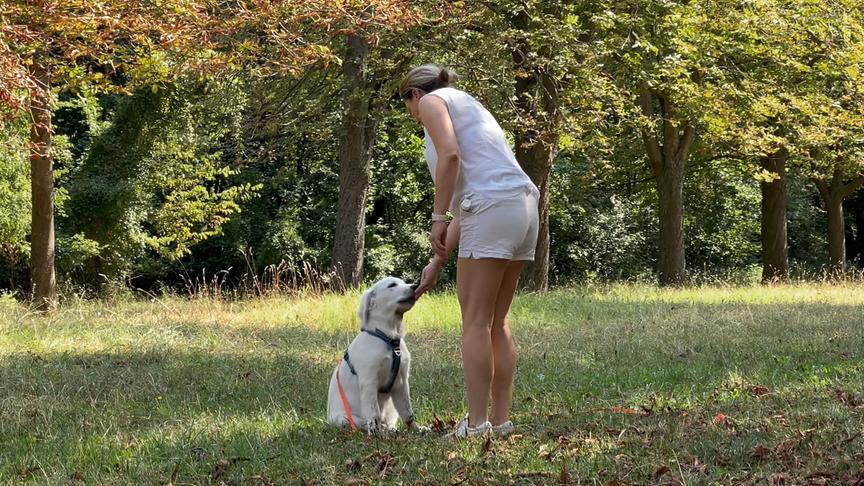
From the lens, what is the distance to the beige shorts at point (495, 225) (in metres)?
5.03

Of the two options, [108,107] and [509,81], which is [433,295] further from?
[108,107]

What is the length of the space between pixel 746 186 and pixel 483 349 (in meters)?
29.7

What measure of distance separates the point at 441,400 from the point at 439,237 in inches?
80.0

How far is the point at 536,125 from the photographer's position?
16.7 metres

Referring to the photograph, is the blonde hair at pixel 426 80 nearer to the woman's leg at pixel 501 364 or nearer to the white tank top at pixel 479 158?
the white tank top at pixel 479 158

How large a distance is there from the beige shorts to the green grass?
1.00 m

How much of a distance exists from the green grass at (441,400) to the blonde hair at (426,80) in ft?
6.33

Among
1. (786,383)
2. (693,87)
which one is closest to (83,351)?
(786,383)

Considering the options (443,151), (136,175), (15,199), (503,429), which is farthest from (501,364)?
(136,175)

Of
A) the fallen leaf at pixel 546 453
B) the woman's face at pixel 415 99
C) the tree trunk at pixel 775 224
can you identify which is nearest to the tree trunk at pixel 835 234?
the tree trunk at pixel 775 224

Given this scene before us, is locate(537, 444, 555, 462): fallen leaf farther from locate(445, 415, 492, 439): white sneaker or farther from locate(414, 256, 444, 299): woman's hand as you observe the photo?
locate(414, 256, 444, 299): woman's hand

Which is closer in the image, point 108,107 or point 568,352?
point 568,352

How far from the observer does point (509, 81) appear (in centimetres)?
1652

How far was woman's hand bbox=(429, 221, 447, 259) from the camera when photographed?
17.0 feet
